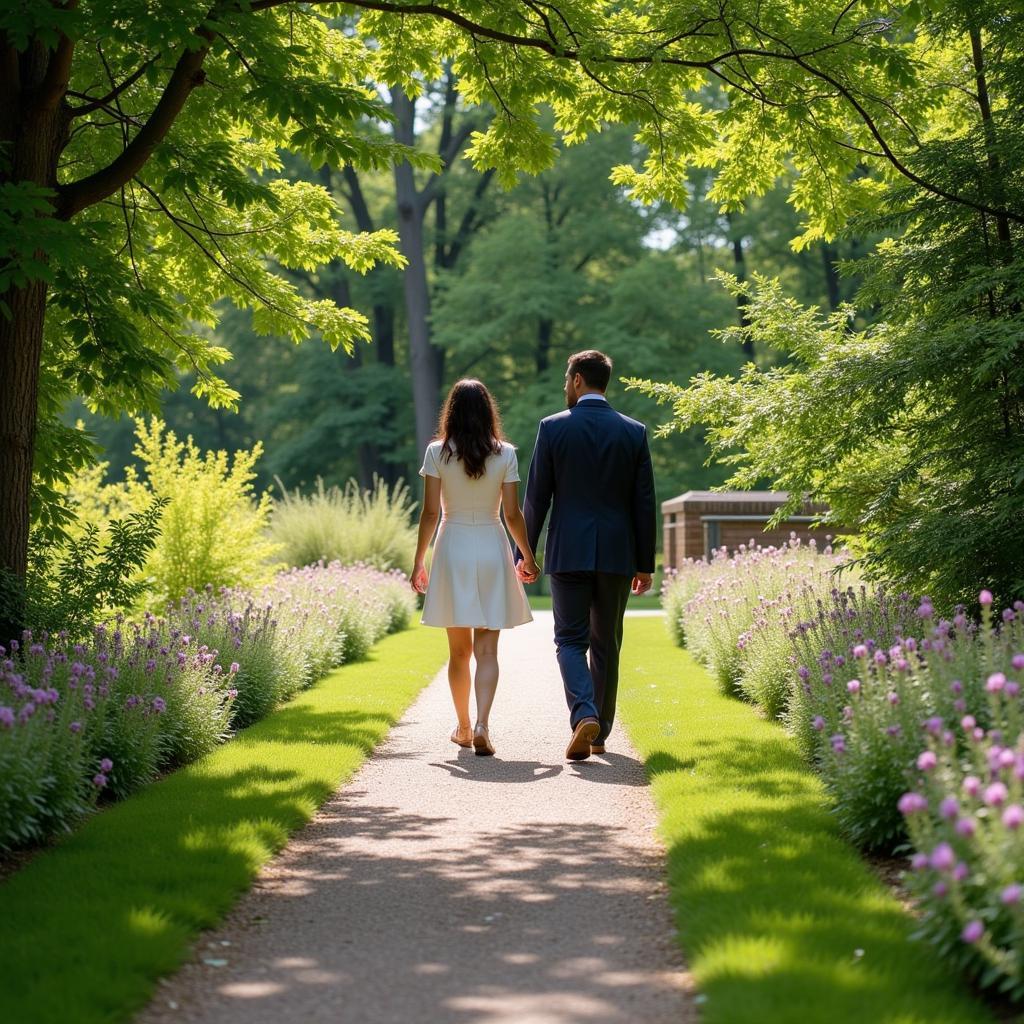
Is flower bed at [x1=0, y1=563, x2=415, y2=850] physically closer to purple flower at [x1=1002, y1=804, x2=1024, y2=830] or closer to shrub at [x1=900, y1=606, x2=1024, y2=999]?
shrub at [x1=900, y1=606, x2=1024, y2=999]

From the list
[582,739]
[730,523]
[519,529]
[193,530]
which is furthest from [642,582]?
[730,523]

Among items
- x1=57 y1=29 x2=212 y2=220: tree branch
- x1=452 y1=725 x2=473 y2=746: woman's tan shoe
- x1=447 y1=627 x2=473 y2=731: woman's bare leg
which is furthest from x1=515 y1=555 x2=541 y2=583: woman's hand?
x1=57 y1=29 x2=212 y2=220: tree branch

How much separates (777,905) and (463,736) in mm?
4080

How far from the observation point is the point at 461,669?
8.38m

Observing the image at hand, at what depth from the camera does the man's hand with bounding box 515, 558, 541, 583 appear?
803 cm

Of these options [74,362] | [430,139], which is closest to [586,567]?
[74,362]

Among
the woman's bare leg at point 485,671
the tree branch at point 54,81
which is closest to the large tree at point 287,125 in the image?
the tree branch at point 54,81

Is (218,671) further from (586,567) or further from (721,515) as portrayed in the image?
(721,515)

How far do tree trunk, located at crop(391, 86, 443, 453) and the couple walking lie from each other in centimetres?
2514

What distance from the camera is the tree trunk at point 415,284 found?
33.4 m

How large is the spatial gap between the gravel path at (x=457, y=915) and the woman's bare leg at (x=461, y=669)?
2.08 ft

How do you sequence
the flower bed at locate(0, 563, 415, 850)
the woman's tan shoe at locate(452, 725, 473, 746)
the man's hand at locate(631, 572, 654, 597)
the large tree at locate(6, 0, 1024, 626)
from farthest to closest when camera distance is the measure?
the woman's tan shoe at locate(452, 725, 473, 746) < the man's hand at locate(631, 572, 654, 597) < the large tree at locate(6, 0, 1024, 626) < the flower bed at locate(0, 563, 415, 850)

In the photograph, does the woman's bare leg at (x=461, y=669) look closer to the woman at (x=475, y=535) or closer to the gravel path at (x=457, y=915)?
the woman at (x=475, y=535)

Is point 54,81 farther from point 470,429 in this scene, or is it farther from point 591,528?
point 591,528
